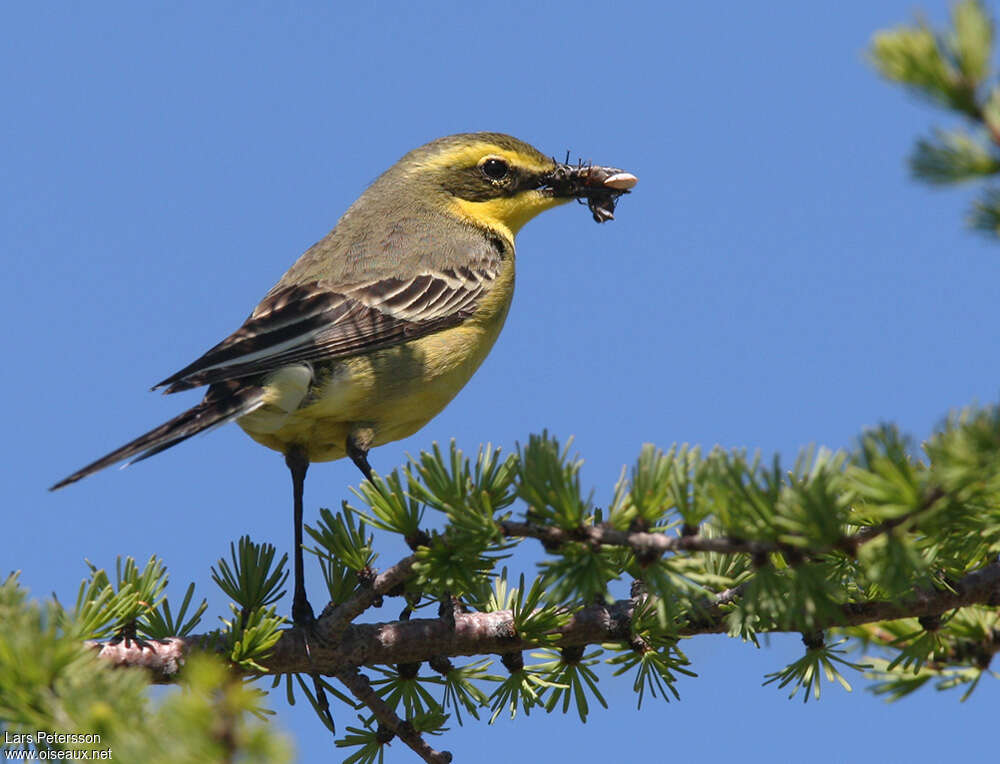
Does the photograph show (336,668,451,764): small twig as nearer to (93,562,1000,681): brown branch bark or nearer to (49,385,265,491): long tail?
(93,562,1000,681): brown branch bark

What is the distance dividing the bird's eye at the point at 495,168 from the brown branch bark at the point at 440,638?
4805mm

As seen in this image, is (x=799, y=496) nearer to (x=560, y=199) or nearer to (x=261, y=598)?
(x=261, y=598)

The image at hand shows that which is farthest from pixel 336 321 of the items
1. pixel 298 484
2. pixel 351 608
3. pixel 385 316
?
pixel 351 608

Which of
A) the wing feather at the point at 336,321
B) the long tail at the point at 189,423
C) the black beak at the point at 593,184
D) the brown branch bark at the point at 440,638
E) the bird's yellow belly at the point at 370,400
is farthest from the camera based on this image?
the black beak at the point at 593,184

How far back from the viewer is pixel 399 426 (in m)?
6.55

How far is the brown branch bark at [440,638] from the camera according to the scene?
3.91 metres

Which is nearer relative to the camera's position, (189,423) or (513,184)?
(189,423)

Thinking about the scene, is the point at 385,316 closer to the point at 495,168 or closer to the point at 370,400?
the point at 370,400

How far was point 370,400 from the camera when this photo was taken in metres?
6.25

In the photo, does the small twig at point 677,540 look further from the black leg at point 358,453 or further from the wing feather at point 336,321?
the black leg at point 358,453

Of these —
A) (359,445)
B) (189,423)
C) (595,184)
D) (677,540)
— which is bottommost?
(677,540)

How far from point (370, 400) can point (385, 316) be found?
650 millimetres

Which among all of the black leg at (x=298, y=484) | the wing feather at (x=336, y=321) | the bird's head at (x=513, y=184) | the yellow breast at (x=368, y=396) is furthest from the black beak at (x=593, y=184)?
the black leg at (x=298, y=484)

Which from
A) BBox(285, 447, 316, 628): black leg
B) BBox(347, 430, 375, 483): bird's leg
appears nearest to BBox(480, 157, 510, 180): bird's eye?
BBox(347, 430, 375, 483): bird's leg
